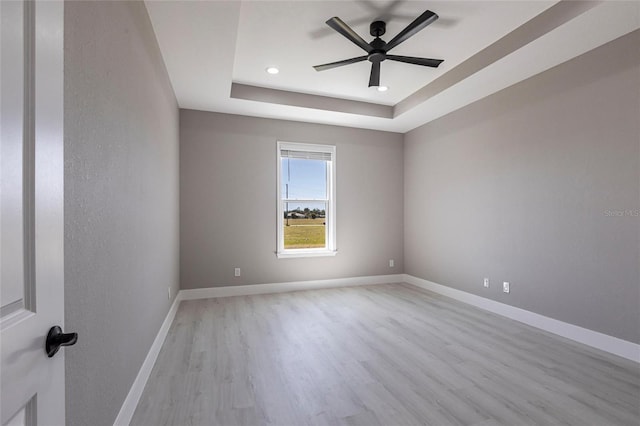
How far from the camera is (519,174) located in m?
3.42

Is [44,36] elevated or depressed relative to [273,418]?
elevated

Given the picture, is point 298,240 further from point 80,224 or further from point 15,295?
point 15,295

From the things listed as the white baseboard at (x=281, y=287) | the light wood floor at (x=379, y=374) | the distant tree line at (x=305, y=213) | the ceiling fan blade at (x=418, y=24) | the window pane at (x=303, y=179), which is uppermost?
the ceiling fan blade at (x=418, y=24)

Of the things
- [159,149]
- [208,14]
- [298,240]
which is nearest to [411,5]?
[208,14]

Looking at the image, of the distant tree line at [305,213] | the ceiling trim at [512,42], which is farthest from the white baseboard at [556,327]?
the ceiling trim at [512,42]

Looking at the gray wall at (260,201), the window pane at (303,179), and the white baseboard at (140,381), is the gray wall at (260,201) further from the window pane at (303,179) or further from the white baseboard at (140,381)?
the white baseboard at (140,381)

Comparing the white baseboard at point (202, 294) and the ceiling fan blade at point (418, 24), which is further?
the ceiling fan blade at point (418, 24)

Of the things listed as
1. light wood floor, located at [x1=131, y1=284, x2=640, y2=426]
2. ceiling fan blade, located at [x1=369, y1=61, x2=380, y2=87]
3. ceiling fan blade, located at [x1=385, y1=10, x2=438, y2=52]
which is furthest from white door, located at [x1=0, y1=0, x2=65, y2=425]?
ceiling fan blade, located at [x1=369, y1=61, x2=380, y2=87]

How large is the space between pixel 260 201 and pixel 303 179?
0.81m

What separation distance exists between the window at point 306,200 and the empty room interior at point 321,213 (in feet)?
0.12

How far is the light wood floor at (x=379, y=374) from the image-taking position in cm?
182

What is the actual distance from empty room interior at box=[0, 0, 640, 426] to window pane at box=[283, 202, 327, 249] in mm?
35

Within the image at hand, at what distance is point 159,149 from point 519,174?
3.79 m

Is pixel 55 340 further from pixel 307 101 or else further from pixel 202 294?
pixel 307 101
